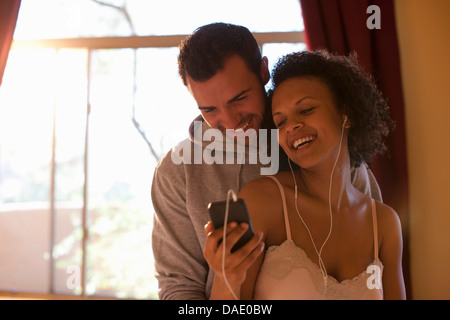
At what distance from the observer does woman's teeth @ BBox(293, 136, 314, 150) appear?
1005mm

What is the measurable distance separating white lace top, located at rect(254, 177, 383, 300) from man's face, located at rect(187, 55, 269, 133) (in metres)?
0.33

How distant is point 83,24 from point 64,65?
25 cm

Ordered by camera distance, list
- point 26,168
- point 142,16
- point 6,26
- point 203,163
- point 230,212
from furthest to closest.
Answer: point 26,168 < point 142,16 < point 6,26 < point 203,163 < point 230,212

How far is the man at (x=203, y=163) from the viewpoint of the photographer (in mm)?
1097

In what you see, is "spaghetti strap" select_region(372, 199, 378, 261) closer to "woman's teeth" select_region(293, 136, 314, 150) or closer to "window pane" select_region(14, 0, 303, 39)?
"woman's teeth" select_region(293, 136, 314, 150)

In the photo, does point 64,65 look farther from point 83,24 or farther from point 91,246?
point 91,246

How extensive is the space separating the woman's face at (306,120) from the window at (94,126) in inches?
45.9

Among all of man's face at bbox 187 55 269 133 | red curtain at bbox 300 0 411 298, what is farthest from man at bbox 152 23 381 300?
red curtain at bbox 300 0 411 298

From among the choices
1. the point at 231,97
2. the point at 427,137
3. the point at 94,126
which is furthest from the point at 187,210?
the point at 94,126

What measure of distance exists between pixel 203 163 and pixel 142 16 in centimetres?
145

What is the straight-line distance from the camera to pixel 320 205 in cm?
108

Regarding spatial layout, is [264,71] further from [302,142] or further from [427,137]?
[427,137]

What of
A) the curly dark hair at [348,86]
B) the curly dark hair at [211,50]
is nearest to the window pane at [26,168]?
the curly dark hair at [211,50]
